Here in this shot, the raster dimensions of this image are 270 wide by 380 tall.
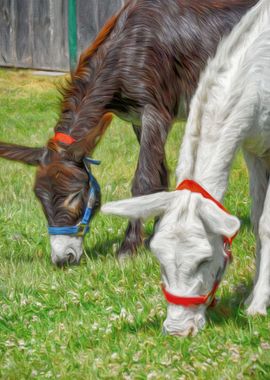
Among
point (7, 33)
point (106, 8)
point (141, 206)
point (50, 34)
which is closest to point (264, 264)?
point (141, 206)

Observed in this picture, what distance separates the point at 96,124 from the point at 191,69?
88 centimetres

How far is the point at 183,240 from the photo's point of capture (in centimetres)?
518

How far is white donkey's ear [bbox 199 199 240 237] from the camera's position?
5051 mm

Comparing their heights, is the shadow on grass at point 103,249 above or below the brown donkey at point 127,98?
below

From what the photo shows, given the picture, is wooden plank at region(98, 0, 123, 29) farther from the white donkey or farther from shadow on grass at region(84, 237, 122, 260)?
the white donkey

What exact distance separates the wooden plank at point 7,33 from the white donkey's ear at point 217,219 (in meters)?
12.9

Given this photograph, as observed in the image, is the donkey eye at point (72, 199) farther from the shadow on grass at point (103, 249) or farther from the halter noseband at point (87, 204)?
the shadow on grass at point (103, 249)

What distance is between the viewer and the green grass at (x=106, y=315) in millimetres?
5031

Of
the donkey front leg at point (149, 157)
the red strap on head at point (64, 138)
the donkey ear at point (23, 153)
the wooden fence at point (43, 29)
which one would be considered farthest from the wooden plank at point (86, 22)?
the donkey ear at point (23, 153)

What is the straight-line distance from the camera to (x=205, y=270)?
5285 mm

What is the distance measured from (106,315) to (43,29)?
38.3ft

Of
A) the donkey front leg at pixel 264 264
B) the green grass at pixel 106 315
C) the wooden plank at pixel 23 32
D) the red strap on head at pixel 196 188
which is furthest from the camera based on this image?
the wooden plank at pixel 23 32

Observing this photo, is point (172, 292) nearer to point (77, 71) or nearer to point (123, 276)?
point (123, 276)

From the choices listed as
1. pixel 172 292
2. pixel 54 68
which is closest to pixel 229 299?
pixel 172 292
